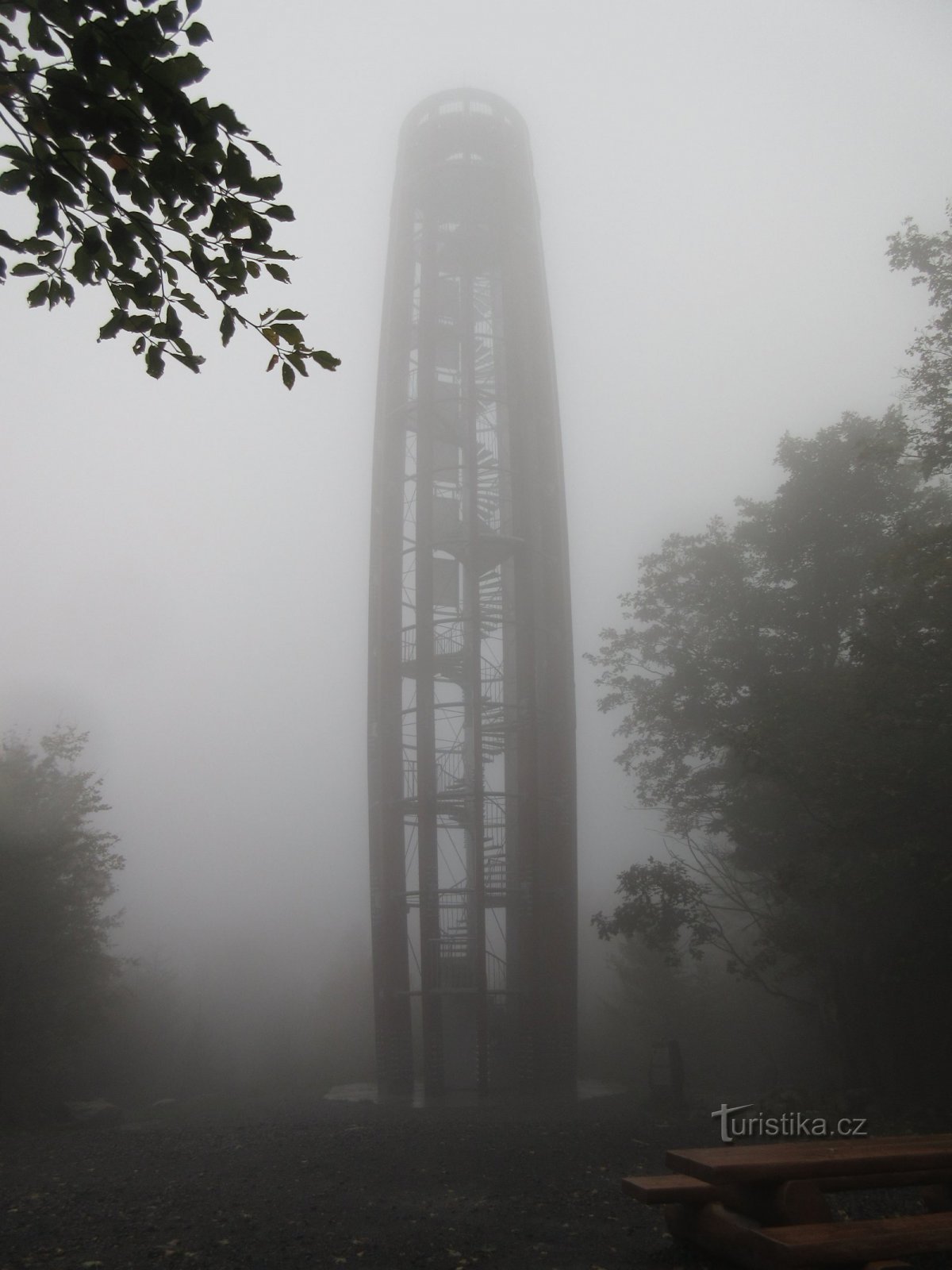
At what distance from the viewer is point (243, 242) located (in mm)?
2648

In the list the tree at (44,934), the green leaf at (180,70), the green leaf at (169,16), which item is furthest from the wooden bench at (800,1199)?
the tree at (44,934)

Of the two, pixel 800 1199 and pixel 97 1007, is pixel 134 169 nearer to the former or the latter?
pixel 800 1199

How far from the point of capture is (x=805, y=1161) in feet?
12.8

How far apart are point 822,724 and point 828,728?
267 millimetres

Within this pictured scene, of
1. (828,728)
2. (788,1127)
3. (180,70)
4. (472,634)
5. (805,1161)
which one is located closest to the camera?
(180,70)

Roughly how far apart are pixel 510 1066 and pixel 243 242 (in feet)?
53.6

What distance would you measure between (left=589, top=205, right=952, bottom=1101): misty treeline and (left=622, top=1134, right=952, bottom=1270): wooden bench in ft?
19.5

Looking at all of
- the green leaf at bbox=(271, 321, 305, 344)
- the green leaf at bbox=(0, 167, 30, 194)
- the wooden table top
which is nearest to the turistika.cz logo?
the wooden table top

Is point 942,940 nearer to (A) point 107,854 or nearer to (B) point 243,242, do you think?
(B) point 243,242

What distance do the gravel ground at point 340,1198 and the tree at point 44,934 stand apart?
12.9 feet

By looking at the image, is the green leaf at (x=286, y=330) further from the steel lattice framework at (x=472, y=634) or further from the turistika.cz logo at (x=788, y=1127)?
the steel lattice framework at (x=472, y=634)

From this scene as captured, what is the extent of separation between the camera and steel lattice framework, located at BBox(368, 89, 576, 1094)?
54.4 ft

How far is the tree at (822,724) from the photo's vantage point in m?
10.8

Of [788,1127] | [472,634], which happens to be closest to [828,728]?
[788,1127]
